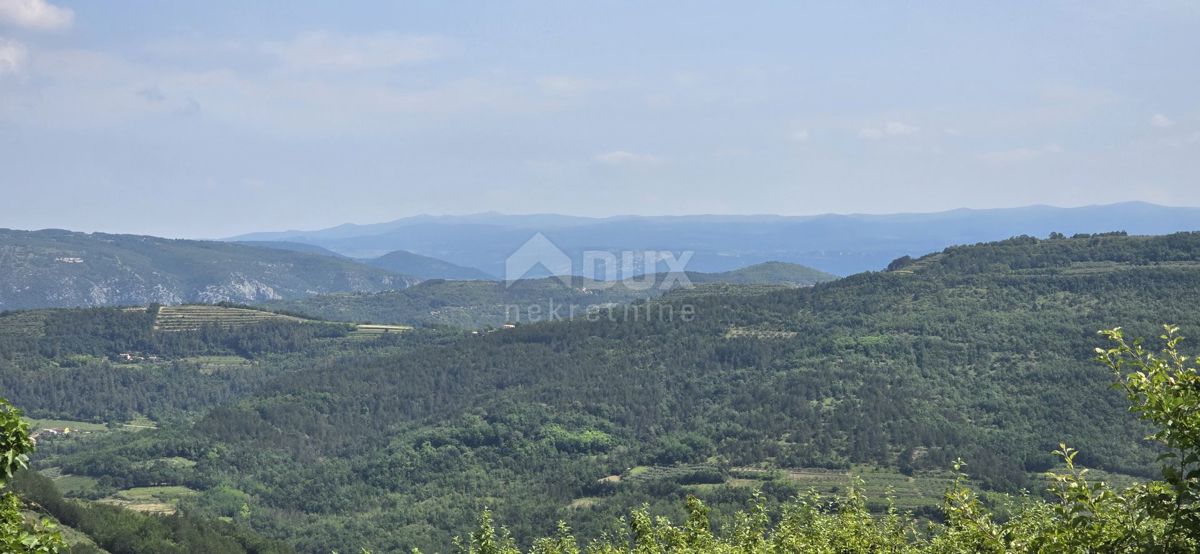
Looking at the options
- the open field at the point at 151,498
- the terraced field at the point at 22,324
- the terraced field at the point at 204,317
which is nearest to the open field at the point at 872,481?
the open field at the point at 151,498

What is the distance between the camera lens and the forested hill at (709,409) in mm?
75562

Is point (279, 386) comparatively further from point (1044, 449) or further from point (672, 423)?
point (1044, 449)

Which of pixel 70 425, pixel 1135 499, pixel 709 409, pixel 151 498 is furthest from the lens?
pixel 70 425

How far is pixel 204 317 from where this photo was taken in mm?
178500

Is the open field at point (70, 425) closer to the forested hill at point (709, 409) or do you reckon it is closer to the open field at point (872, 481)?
the forested hill at point (709, 409)

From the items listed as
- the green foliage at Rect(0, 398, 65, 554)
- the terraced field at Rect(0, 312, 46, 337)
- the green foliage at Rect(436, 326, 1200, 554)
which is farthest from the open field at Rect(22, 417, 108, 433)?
the green foliage at Rect(436, 326, 1200, 554)

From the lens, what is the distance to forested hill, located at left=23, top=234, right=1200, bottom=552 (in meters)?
75.6

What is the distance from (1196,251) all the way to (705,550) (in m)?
91.5

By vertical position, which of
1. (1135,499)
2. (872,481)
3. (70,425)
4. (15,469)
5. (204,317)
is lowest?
(70,425)

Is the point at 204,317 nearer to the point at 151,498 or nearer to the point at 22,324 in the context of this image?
the point at 22,324

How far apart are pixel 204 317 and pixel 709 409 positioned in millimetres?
110884

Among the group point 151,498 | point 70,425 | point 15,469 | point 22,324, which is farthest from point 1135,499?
point 22,324

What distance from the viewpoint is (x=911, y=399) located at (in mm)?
88375

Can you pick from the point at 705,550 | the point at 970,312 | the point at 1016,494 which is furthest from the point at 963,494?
the point at 970,312
